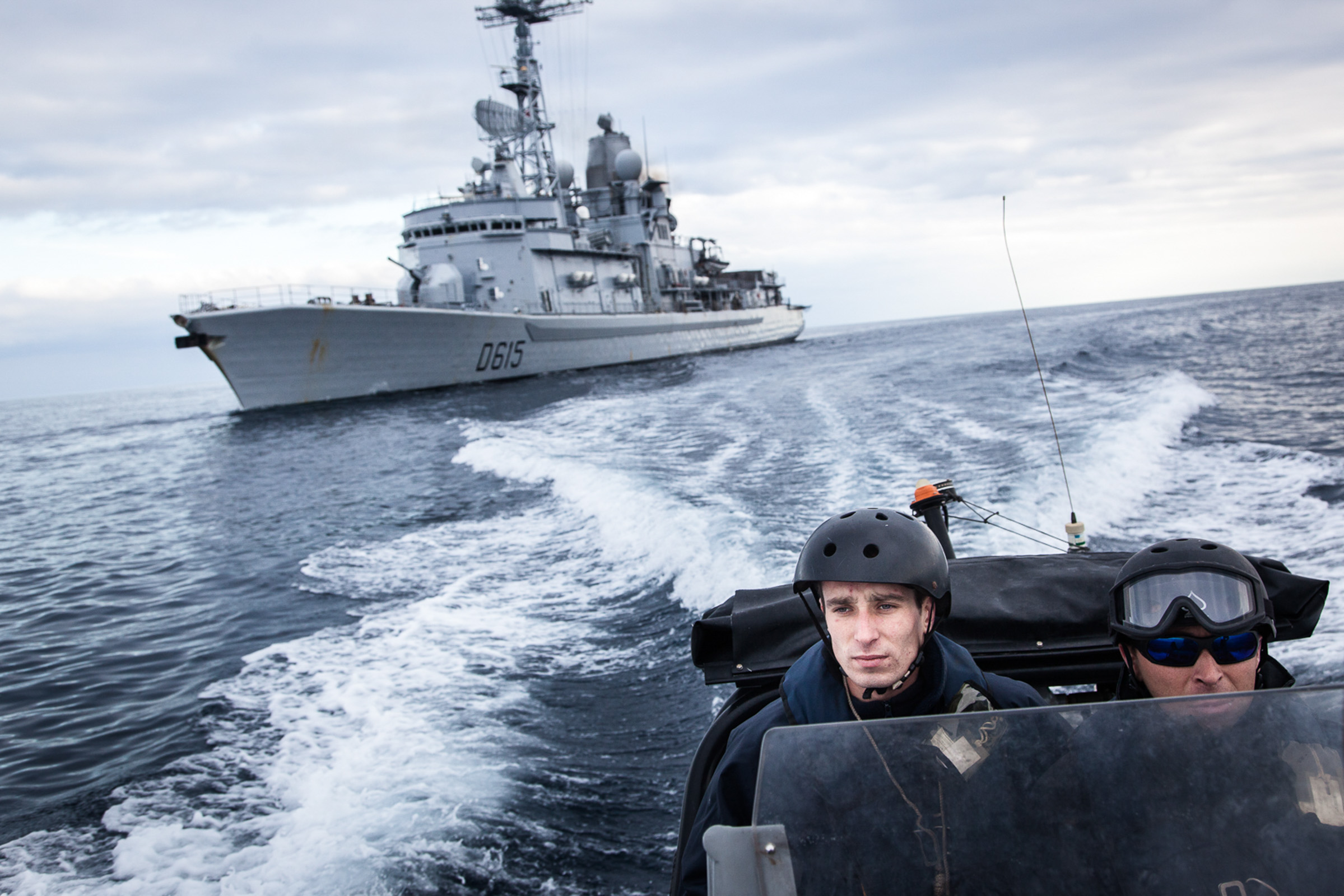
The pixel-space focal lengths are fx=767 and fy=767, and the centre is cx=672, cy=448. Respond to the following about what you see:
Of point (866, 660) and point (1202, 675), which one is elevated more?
point (866, 660)

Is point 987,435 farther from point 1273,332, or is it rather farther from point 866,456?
point 1273,332

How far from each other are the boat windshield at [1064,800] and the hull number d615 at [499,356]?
1188 inches

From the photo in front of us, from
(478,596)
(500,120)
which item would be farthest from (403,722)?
(500,120)

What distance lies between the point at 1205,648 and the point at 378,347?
28.8 m

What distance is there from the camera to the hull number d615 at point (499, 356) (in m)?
30.5

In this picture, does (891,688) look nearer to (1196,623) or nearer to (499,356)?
(1196,623)

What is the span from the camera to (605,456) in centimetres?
1331

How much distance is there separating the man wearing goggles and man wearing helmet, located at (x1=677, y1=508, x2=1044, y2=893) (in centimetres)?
30

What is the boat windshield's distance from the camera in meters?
1.23

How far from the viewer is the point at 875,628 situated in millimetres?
1865

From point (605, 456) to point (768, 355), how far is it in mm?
29106

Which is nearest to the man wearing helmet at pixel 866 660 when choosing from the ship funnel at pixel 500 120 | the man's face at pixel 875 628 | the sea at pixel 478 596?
the man's face at pixel 875 628

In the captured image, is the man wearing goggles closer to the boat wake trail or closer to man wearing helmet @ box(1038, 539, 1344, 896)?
man wearing helmet @ box(1038, 539, 1344, 896)

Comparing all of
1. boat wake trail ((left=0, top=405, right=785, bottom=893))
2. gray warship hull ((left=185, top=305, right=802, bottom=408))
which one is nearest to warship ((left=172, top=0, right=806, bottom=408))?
gray warship hull ((left=185, top=305, right=802, bottom=408))
